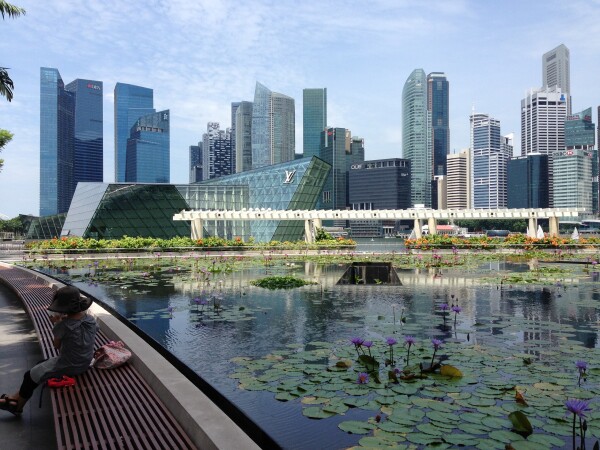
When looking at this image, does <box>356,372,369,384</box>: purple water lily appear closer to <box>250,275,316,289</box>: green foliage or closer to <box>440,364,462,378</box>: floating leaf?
<box>440,364,462,378</box>: floating leaf

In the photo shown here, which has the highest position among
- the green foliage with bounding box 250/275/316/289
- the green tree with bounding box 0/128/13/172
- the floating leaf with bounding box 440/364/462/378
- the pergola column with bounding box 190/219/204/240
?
the green tree with bounding box 0/128/13/172

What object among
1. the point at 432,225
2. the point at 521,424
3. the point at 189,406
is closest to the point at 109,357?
the point at 189,406

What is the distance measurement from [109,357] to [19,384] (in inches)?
48.1

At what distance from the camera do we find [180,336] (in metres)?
10.3

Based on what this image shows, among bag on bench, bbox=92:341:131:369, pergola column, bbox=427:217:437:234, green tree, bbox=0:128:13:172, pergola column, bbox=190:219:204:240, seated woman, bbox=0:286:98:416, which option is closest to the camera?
seated woman, bbox=0:286:98:416

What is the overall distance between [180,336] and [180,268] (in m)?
16.3

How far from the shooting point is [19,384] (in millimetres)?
6809

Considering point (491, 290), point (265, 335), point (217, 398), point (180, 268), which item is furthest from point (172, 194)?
point (217, 398)

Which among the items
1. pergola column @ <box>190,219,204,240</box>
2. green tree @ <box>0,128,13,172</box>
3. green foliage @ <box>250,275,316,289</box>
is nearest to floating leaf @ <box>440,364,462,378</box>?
green foliage @ <box>250,275,316,289</box>

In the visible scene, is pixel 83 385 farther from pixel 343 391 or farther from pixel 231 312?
pixel 231 312

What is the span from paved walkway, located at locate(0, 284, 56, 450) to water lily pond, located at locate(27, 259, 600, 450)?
2.15 meters

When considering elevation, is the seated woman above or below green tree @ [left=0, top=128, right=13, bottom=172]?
below

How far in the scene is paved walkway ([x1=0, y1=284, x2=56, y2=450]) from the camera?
197 inches

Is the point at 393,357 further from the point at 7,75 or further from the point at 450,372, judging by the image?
the point at 7,75
